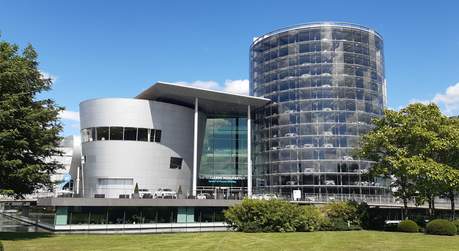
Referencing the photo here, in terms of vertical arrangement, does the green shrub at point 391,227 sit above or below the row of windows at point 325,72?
below

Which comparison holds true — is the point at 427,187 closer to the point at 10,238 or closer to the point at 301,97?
the point at 301,97

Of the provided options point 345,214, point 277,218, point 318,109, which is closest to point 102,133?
point 277,218

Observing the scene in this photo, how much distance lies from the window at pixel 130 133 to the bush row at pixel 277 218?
20.2 m

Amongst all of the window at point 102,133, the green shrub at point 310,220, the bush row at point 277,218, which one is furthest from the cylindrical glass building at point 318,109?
the window at point 102,133

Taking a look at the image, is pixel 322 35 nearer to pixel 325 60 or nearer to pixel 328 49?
pixel 328 49

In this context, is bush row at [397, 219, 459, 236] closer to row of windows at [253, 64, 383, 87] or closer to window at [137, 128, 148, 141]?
row of windows at [253, 64, 383, 87]

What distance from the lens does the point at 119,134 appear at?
57750mm

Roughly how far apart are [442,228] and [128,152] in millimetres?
36554

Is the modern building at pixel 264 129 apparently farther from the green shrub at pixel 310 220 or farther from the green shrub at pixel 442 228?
the green shrub at pixel 442 228

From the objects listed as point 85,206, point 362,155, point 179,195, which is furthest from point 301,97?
point 85,206

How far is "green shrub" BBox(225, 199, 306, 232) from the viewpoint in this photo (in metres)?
40.9

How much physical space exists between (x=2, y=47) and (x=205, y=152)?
39.8 metres

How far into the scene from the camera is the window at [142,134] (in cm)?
5844

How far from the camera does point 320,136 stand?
66562mm
